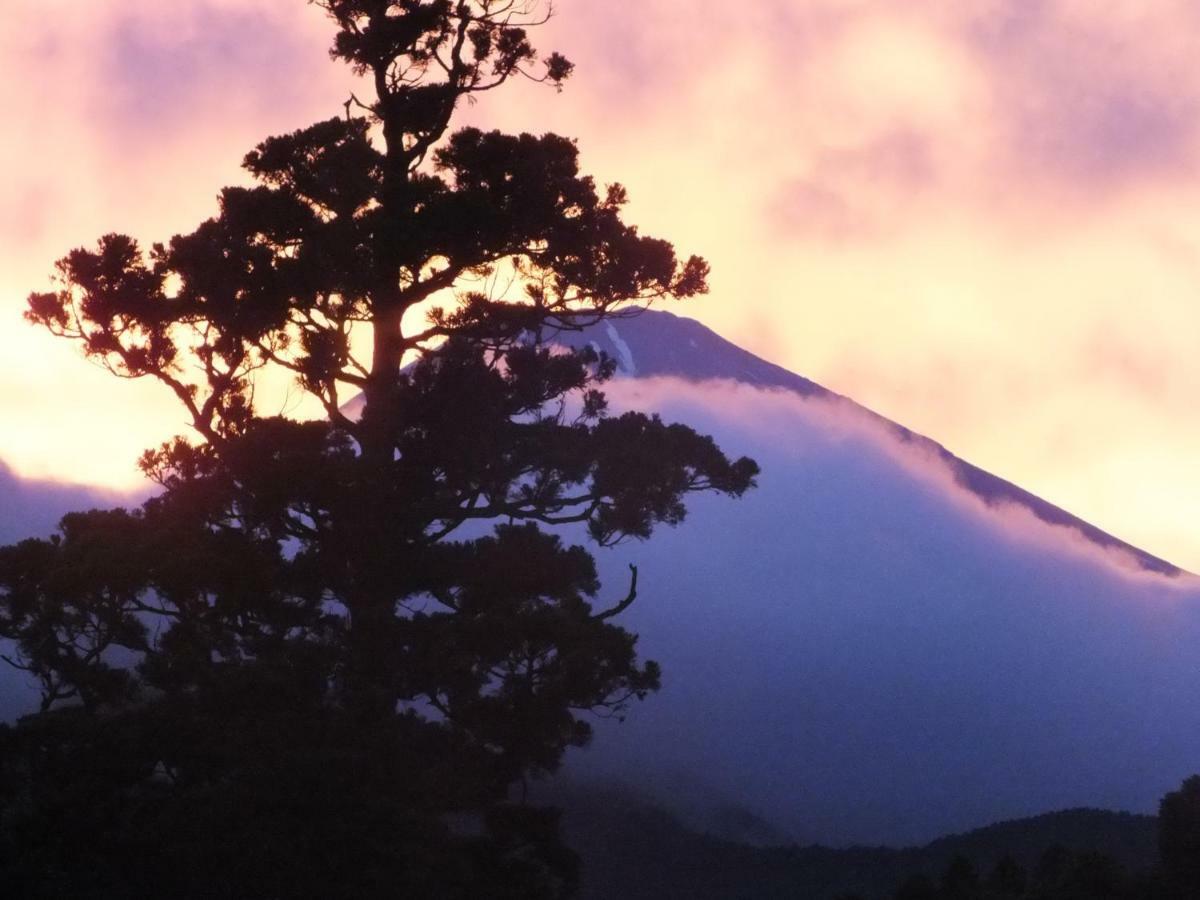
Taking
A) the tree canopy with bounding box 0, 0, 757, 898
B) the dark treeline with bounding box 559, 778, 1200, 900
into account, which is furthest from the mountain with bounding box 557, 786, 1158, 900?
the tree canopy with bounding box 0, 0, 757, 898

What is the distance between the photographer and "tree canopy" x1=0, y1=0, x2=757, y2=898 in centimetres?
1492

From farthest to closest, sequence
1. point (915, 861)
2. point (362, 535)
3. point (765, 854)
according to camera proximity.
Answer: point (765, 854) < point (915, 861) < point (362, 535)

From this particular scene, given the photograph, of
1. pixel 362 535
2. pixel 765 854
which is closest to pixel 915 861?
pixel 765 854

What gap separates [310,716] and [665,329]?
54541mm

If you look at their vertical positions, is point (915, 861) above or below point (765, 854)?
below

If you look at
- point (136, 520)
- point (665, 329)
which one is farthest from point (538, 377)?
point (665, 329)

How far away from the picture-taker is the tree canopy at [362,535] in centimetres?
1492

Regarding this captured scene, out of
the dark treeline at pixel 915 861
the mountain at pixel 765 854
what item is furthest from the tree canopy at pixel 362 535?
the mountain at pixel 765 854

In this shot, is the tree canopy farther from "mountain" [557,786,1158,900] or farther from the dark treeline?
"mountain" [557,786,1158,900]

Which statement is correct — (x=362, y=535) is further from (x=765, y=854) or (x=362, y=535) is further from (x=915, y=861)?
(x=765, y=854)

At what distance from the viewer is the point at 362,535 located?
1697 centimetres

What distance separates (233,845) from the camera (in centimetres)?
1441

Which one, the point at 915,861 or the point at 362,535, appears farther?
the point at 915,861

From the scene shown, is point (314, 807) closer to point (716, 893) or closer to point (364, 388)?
point (364, 388)
